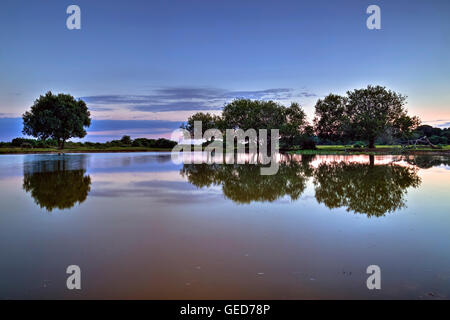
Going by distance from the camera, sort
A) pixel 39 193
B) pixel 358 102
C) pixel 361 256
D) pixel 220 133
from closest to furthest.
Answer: pixel 361 256 < pixel 39 193 < pixel 358 102 < pixel 220 133

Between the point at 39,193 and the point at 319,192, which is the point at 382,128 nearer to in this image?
the point at 319,192

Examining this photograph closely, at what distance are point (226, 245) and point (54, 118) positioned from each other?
6087 cm

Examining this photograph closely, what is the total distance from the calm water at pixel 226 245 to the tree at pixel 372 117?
1965 inches

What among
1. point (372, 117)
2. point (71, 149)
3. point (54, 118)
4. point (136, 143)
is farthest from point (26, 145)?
point (372, 117)

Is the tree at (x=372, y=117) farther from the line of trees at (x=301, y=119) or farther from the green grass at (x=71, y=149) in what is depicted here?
the green grass at (x=71, y=149)

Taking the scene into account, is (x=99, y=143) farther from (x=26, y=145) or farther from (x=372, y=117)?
(x=372, y=117)

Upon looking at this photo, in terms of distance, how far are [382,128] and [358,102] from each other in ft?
25.9

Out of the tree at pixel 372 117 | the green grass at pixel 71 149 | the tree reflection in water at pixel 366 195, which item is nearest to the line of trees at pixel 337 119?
the tree at pixel 372 117

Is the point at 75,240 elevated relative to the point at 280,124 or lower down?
lower down

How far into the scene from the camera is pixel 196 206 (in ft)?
33.2

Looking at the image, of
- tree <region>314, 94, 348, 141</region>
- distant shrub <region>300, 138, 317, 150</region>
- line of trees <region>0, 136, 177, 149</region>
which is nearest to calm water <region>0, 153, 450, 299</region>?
distant shrub <region>300, 138, 317, 150</region>

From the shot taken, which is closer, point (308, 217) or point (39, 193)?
point (308, 217)

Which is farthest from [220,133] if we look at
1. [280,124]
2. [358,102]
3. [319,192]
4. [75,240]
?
[75,240]

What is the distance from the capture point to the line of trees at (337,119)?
58500 mm
